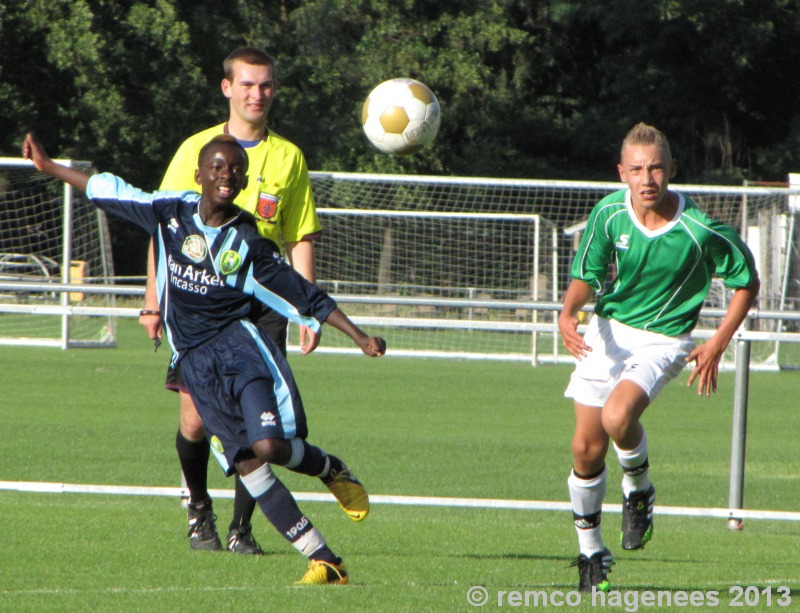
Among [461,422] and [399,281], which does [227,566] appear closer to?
[461,422]

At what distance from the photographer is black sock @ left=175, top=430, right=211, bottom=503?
553 cm

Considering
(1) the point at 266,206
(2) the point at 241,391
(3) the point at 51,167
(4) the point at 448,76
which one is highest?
(4) the point at 448,76

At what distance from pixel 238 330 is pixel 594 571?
162cm

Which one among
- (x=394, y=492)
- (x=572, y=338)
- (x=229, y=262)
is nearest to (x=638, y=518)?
(x=572, y=338)

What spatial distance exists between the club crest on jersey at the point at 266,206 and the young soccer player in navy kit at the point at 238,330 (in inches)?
24.9

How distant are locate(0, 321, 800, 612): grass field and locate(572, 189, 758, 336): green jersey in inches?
43.5

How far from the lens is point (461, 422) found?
1320 cm

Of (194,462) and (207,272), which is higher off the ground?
(207,272)

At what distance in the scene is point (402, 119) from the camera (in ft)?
30.6

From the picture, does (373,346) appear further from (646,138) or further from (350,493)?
(646,138)

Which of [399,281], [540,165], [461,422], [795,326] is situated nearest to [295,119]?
[540,165]

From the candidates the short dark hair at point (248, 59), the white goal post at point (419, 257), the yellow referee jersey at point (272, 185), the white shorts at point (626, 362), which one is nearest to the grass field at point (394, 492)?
the white shorts at point (626, 362)

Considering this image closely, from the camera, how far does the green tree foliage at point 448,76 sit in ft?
112

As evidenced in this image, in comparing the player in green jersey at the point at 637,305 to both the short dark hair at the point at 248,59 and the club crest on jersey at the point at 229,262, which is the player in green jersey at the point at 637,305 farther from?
the short dark hair at the point at 248,59
